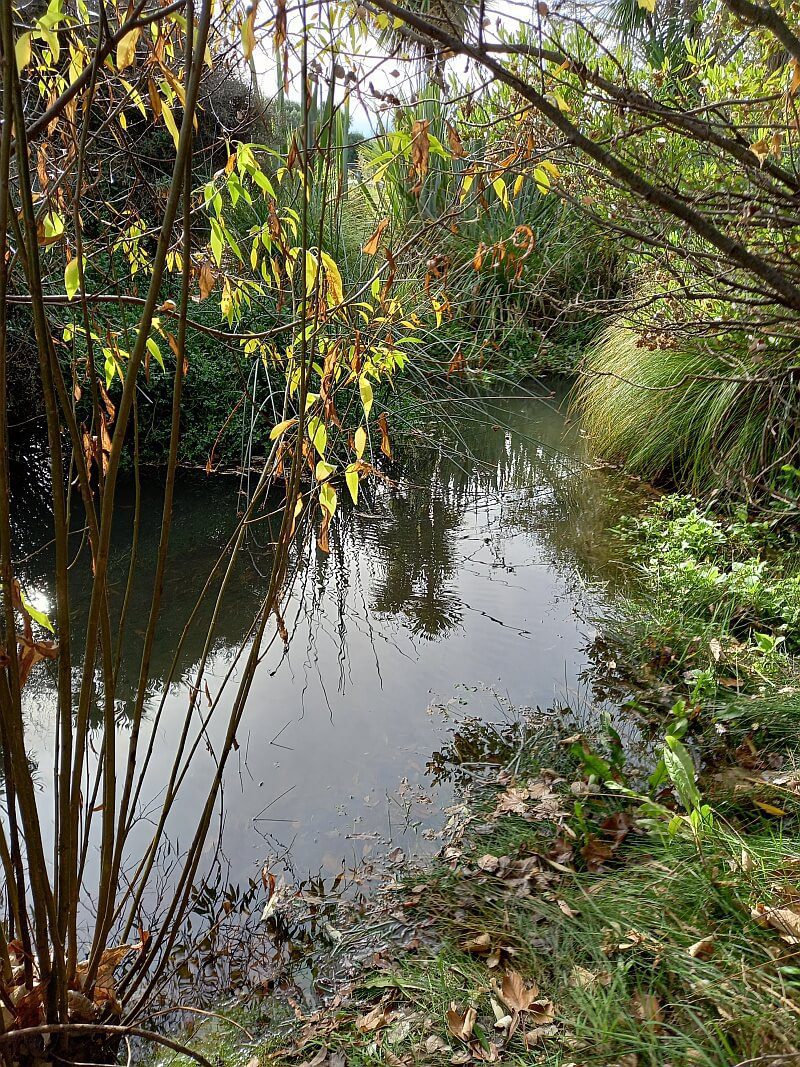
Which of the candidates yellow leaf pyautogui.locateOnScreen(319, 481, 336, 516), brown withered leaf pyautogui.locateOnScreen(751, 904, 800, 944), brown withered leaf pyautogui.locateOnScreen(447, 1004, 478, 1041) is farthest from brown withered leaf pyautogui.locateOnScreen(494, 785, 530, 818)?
yellow leaf pyautogui.locateOnScreen(319, 481, 336, 516)

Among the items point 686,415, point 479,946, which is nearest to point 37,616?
point 479,946

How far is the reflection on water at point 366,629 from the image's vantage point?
9.30 ft

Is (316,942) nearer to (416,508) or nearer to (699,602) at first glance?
(699,602)

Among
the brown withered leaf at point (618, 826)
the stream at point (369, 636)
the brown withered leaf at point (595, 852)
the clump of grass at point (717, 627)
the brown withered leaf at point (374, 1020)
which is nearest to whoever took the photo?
the brown withered leaf at point (374, 1020)

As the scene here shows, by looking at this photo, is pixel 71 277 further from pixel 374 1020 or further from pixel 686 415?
pixel 686 415

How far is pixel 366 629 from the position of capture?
420 cm

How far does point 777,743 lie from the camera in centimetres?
274

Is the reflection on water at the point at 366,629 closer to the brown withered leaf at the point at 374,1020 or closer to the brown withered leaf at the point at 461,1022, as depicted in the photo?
the brown withered leaf at the point at 374,1020

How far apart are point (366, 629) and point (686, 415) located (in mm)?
3201

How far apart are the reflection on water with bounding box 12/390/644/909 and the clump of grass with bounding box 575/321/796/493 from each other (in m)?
0.44

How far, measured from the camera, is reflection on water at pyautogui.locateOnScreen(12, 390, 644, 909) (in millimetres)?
2836

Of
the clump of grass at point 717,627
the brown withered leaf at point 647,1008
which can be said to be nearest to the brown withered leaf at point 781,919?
the brown withered leaf at point 647,1008

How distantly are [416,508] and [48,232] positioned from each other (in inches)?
172

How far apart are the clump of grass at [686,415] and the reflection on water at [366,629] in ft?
1.45
